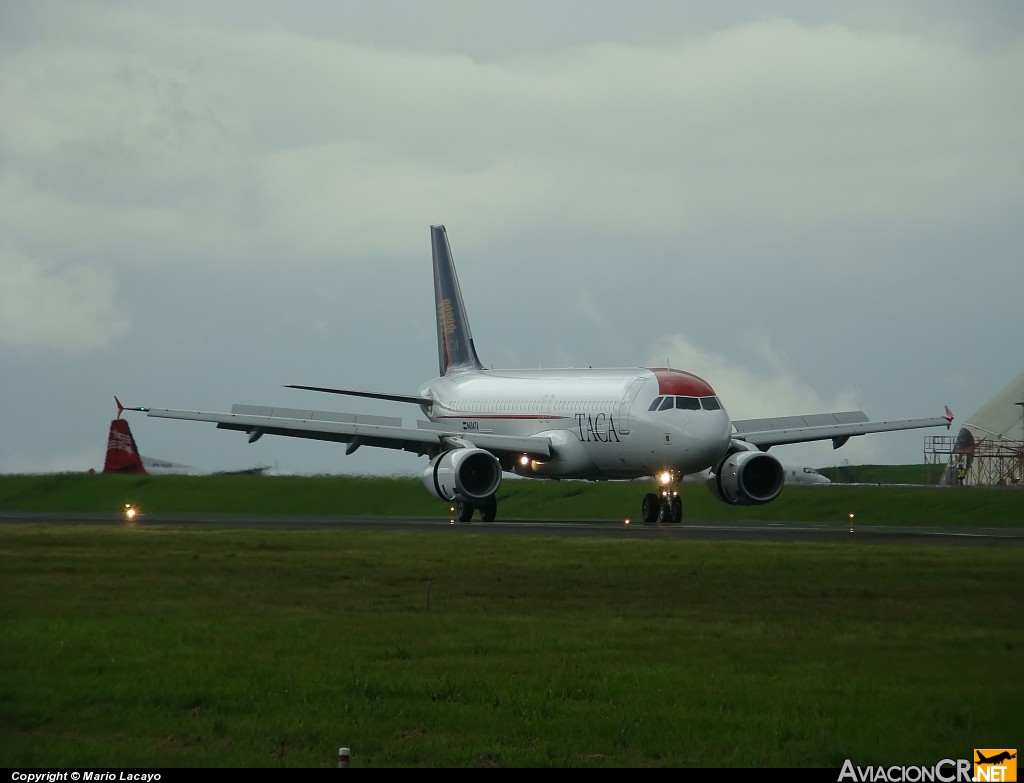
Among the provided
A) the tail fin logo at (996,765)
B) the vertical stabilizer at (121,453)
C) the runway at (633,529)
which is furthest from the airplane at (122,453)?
the tail fin logo at (996,765)

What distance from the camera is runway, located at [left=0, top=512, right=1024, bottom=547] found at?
34188 millimetres

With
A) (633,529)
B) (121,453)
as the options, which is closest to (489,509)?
(633,529)

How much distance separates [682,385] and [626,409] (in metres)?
1.71

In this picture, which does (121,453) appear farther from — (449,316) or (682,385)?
(682,385)

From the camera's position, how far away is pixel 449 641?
17219mm

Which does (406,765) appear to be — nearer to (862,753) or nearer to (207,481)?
(862,753)

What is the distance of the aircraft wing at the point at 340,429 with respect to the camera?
1825 inches

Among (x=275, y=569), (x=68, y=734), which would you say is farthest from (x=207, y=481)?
(x=68, y=734)

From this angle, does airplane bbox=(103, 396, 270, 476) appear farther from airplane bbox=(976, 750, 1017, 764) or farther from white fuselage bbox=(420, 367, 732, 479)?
airplane bbox=(976, 750, 1017, 764)

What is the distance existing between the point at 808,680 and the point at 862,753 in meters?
3.15

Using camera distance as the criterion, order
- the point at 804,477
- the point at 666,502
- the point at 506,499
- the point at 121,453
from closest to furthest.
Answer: the point at 666,502, the point at 506,499, the point at 121,453, the point at 804,477

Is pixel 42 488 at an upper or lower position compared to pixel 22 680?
upper

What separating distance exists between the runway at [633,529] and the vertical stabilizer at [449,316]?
13.6 meters

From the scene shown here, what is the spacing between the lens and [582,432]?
45469mm
